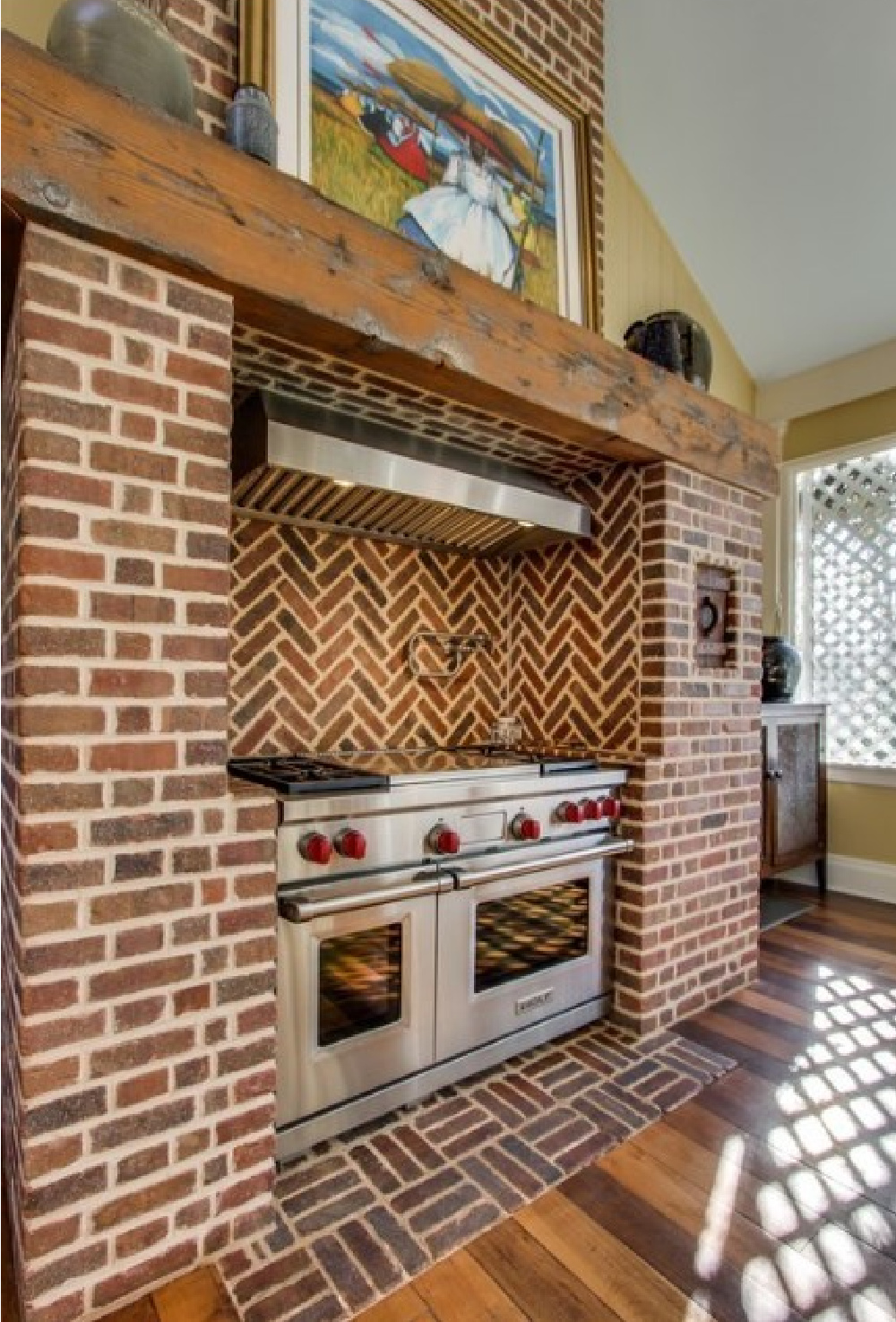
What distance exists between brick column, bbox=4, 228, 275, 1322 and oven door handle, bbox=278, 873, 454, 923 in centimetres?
14

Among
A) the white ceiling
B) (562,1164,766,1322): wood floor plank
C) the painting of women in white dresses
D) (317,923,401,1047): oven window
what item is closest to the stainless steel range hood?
the painting of women in white dresses

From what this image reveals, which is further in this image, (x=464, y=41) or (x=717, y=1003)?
(x=717, y=1003)

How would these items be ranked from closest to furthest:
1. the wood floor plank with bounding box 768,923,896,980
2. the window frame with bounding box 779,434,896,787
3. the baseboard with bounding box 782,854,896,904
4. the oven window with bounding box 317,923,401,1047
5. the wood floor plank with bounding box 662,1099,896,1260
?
the wood floor plank with bounding box 662,1099,896,1260 → the oven window with bounding box 317,923,401,1047 → the wood floor plank with bounding box 768,923,896,980 → the baseboard with bounding box 782,854,896,904 → the window frame with bounding box 779,434,896,787

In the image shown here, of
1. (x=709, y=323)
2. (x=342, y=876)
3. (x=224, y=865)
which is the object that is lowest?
(x=342, y=876)

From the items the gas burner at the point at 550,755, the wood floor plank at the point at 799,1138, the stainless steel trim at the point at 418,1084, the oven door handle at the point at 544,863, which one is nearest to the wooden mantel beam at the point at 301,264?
the gas burner at the point at 550,755

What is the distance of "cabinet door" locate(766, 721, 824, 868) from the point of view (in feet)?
12.1

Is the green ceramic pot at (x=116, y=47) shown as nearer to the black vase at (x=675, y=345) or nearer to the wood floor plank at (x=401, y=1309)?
the black vase at (x=675, y=345)

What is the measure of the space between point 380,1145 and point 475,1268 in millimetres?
441

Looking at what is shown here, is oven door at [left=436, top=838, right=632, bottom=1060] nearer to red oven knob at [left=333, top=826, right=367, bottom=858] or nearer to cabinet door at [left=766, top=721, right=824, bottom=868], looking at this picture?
red oven knob at [left=333, top=826, right=367, bottom=858]

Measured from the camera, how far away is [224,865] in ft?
4.79

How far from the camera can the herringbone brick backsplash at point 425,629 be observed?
2.31m

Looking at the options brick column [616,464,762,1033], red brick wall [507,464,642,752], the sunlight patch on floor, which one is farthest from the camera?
red brick wall [507,464,642,752]

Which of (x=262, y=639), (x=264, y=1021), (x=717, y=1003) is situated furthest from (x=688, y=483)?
(x=264, y=1021)

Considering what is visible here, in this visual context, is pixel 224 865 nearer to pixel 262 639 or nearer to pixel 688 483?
pixel 262 639
